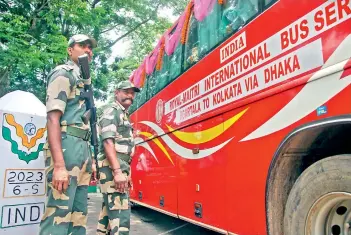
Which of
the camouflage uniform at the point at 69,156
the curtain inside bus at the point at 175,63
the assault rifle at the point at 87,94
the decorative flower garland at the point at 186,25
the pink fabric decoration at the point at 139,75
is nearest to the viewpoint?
the camouflage uniform at the point at 69,156

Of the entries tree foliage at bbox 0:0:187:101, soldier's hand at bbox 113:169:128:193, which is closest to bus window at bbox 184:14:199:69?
soldier's hand at bbox 113:169:128:193

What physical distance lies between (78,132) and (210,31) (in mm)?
1813

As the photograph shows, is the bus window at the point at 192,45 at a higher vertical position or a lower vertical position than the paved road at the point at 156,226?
higher

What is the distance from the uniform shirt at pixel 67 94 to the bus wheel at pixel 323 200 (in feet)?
5.29

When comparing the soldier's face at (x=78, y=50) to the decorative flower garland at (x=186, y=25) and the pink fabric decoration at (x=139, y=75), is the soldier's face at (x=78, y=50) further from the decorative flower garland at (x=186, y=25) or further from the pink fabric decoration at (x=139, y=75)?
the pink fabric decoration at (x=139, y=75)

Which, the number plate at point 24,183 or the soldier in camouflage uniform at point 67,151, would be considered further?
the number plate at point 24,183

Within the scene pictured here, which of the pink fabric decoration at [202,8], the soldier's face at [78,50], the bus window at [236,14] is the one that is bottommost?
the soldier's face at [78,50]

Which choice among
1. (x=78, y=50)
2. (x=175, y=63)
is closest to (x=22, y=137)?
(x=78, y=50)

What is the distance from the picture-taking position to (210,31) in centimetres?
343

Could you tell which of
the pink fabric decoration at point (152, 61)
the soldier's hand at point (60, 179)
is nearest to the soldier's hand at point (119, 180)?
the soldier's hand at point (60, 179)

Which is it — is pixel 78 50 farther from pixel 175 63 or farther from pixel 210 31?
pixel 175 63

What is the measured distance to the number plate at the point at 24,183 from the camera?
8.61 feet

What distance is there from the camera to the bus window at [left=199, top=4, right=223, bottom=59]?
328 centimetres

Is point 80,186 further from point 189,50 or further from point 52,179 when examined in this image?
point 189,50
